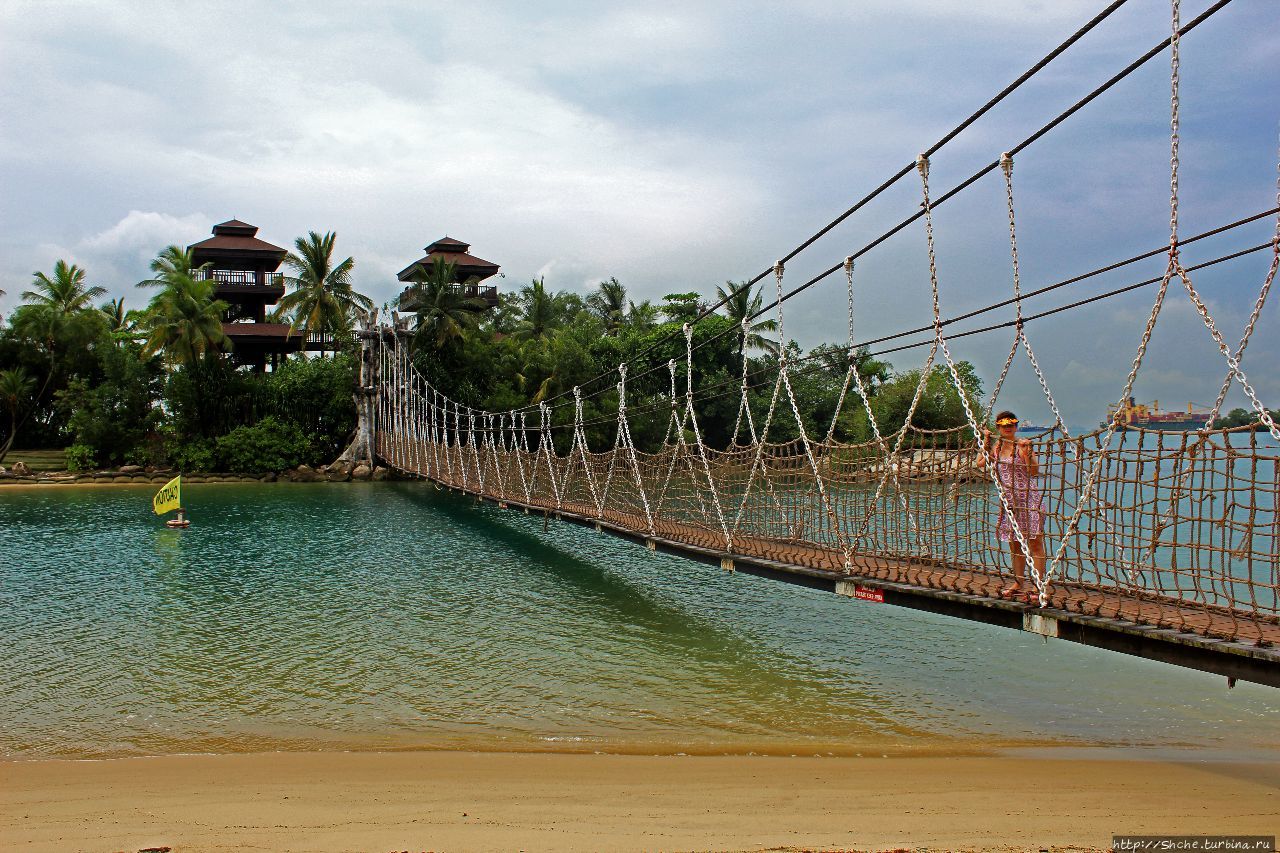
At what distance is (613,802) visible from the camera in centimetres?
346

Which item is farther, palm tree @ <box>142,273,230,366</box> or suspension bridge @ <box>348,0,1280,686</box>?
palm tree @ <box>142,273,230,366</box>

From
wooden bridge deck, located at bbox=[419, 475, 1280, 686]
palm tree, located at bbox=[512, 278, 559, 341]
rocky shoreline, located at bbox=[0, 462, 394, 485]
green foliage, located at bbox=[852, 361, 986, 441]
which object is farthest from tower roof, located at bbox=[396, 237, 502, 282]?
wooden bridge deck, located at bbox=[419, 475, 1280, 686]

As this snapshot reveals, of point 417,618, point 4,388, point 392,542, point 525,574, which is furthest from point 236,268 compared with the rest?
point 417,618

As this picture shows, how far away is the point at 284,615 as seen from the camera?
713cm

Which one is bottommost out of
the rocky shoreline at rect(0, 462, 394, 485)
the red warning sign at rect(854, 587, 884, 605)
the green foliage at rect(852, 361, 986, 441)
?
the red warning sign at rect(854, 587, 884, 605)

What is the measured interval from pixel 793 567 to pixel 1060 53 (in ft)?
8.38

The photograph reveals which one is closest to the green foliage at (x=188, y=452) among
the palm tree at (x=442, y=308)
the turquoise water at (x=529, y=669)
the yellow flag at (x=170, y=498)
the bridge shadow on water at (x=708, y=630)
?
the palm tree at (x=442, y=308)

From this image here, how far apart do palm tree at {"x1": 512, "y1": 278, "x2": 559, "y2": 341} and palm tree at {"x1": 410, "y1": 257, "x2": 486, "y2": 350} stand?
274 cm

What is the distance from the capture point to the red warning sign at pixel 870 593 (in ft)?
12.9

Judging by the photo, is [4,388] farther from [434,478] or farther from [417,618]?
[417,618]

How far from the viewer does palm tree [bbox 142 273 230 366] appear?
2053cm

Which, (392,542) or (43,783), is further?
(392,542)

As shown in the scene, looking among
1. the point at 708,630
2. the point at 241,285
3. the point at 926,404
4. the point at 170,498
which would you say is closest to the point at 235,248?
the point at 241,285

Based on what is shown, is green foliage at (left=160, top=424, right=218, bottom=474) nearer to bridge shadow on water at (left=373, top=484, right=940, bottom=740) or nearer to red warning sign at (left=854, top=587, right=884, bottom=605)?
bridge shadow on water at (left=373, top=484, right=940, bottom=740)
